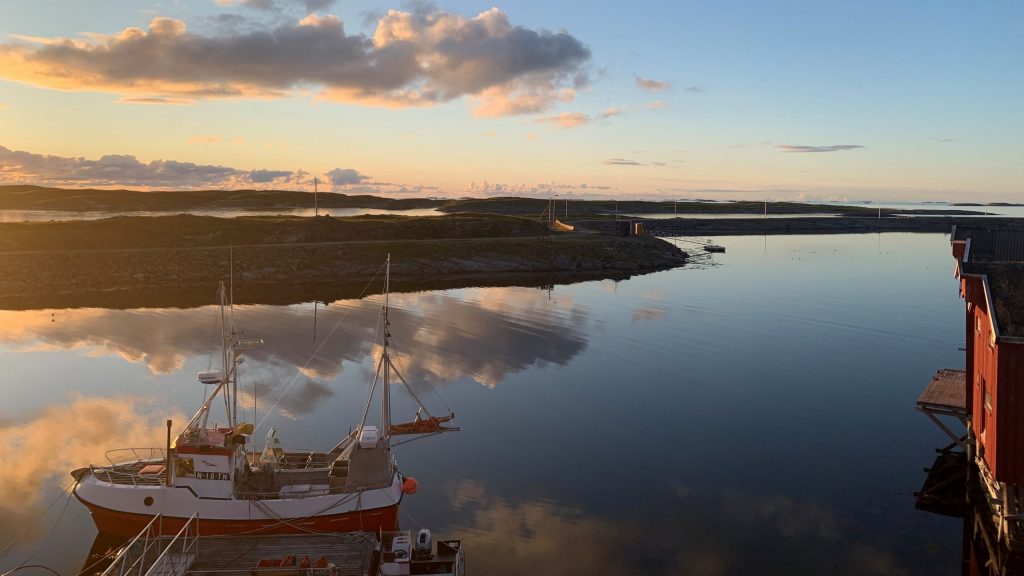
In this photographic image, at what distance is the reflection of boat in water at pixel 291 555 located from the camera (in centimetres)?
2238

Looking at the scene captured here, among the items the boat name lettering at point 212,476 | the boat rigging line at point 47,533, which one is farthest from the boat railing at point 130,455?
the boat name lettering at point 212,476

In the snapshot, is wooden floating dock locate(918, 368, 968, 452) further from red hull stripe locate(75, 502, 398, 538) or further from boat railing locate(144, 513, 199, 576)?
boat railing locate(144, 513, 199, 576)

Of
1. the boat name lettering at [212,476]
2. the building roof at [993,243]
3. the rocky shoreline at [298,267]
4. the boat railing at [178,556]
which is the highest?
the building roof at [993,243]

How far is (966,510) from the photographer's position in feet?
92.9

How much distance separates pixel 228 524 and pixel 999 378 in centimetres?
2820

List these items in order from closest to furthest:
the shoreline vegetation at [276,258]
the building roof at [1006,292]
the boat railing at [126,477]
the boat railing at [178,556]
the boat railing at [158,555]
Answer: the boat railing at [158,555], the boat railing at [178,556], the building roof at [1006,292], the boat railing at [126,477], the shoreline vegetation at [276,258]

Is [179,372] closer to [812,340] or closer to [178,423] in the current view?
[178,423]

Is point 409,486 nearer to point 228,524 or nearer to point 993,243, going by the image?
point 228,524

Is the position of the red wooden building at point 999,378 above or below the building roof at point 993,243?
below

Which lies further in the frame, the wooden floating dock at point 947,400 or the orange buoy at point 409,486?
the wooden floating dock at point 947,400

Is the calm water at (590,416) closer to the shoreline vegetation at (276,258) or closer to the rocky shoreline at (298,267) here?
the rocky shoreline at (298,267)

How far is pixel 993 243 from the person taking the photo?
31062 millimetres

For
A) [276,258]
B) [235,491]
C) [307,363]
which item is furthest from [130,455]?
[276,258]

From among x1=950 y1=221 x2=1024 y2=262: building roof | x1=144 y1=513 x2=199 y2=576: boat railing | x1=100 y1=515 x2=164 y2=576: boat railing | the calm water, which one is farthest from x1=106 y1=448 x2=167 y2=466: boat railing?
x1=950 y1=221 x2=1024 y2=262: building roof
